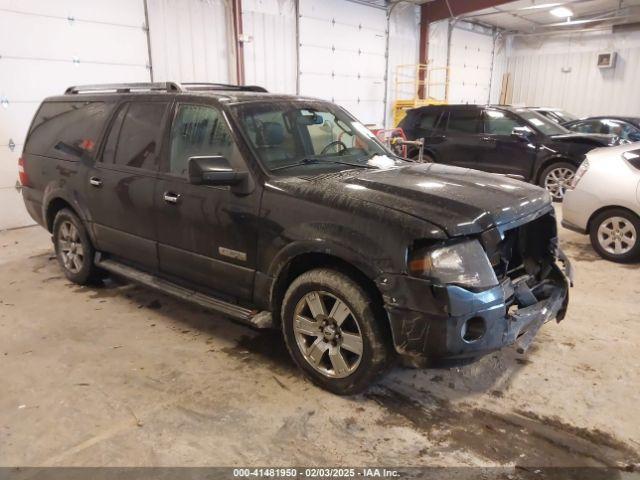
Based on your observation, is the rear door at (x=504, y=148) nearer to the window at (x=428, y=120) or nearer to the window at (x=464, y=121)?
the window at (x=464, y=121)

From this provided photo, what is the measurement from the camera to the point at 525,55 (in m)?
17.6

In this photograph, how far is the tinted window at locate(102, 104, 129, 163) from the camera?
3.81m

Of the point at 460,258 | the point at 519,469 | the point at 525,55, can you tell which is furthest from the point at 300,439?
the point at 525,55

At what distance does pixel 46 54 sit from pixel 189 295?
533 cm

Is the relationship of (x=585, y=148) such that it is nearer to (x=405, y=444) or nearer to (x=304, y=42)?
(x=304, y=42)

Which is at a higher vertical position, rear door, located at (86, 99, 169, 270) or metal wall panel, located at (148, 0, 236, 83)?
metal wall panel, located at (148, 0, 236, 83)

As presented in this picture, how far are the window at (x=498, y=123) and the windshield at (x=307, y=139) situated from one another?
5.54 m

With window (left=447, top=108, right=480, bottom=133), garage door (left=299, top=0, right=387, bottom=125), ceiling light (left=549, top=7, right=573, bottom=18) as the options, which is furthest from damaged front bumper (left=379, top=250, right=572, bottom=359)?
ceiling light (left=549, top=7, right=573, bottom=18)

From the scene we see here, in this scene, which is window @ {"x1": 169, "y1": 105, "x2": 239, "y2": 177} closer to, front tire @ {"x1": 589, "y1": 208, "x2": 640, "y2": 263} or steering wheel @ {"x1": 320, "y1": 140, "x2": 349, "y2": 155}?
steering wheel @ {"x1": 320, "y1": 140, "x2": 349, "y2": 155}

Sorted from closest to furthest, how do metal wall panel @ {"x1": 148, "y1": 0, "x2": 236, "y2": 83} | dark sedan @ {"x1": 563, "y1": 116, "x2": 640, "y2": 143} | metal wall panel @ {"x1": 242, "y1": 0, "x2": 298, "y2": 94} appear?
metal wall panel @ {"x1": 148, "y1": 0, "x2": 236, "y2": 83} → metal wall panel @ {"x1": 242, "y1": 0, "x2": 298, "y2": 94} → dark sedan @ {"x1": 563, "y1": 116, "x2": 640, "y2": 143}

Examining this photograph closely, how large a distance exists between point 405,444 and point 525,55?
18.4 metres

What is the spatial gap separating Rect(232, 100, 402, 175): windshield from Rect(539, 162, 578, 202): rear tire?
546cm

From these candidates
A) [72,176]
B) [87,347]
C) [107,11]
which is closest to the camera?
[87,347]

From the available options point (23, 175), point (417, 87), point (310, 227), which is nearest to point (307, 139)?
point (310, 227)
